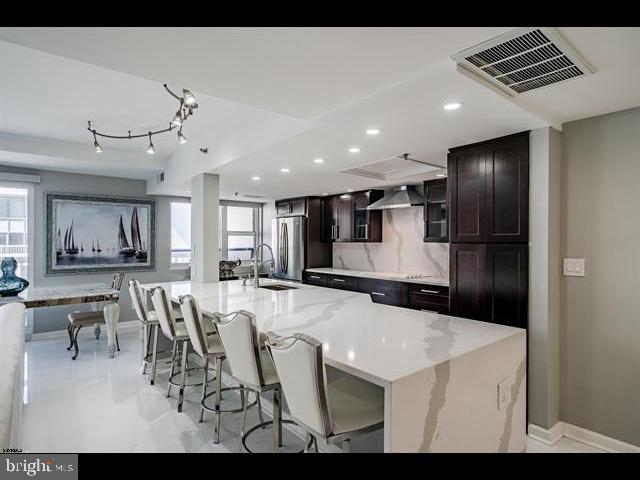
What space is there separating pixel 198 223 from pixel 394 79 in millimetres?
3289

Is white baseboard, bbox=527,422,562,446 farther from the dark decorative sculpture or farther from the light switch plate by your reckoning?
the dark decorative sculpture

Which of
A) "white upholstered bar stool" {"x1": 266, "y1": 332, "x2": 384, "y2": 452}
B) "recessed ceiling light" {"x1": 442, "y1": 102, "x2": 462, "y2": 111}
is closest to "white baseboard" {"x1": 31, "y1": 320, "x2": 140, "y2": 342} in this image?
"white upholstered bar stool" {"x1": 266, "y1": 332, "x2": 384, "y2": 452}

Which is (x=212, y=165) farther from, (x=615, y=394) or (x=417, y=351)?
(x=615, y=394)

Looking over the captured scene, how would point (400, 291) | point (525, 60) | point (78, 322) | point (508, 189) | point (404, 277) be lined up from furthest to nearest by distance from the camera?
point (404, 277)
point (400, 291)
point (78, 322)
point (508, 189)
point (525, 60)

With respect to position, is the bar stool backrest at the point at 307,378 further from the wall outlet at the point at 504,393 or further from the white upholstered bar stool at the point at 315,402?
the wall outlet at the point at 504,393

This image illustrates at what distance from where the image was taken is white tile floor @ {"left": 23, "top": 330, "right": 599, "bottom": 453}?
2.43m

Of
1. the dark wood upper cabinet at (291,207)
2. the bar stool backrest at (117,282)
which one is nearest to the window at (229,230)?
the dark wood upper cabinet at (291,207)

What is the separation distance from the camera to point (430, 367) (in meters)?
1.51

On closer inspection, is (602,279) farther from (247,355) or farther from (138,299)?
(138,299)

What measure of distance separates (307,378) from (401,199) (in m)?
3.76

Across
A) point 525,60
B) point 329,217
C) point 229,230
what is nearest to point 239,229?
point 229,230

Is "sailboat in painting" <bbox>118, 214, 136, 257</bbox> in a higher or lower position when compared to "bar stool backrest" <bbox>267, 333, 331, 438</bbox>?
higher

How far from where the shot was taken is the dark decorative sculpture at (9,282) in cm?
368

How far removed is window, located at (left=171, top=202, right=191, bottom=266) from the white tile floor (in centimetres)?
263
